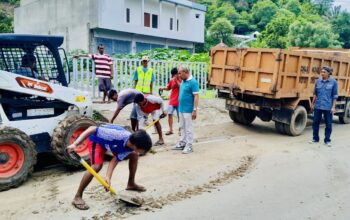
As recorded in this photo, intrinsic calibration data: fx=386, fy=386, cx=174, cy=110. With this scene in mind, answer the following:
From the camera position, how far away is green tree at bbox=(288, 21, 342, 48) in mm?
35500

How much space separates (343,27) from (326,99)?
41.3 metres

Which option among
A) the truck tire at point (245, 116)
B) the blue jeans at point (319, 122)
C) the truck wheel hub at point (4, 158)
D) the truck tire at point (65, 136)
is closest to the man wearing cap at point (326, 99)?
the blue jeans at point (319, 122)

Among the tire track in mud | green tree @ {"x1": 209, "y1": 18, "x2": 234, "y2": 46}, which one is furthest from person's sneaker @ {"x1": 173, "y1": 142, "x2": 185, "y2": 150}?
green tree @ {"x1": 209, "y1": 18, "x2": 234, "y2": 46}

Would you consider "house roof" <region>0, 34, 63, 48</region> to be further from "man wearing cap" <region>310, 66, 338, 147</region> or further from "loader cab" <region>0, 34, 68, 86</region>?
"man wearing cap" <region>310, 66, 338, 147</region>

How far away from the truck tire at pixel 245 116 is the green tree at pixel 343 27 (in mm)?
38923

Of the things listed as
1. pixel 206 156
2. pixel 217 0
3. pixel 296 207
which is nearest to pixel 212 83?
pixel 206 156

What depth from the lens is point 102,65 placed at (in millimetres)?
10805

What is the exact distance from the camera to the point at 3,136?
5.39 meters

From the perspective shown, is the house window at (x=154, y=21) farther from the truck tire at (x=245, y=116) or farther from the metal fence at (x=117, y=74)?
the truck tire at (x=245, y=116)

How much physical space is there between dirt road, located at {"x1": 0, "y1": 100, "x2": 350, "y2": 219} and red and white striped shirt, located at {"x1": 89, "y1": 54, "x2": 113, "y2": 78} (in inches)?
137

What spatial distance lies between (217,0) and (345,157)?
67062 mm

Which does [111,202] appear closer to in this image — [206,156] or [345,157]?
[206,156]

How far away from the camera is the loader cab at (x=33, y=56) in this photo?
5.81 metres

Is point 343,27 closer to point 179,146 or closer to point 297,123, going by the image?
point 297,123
